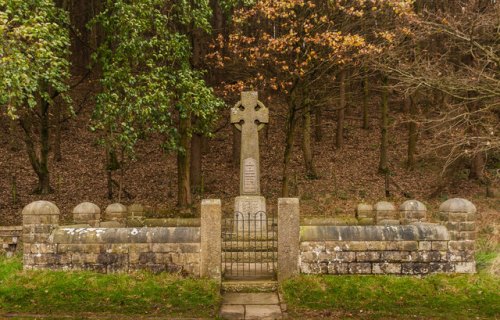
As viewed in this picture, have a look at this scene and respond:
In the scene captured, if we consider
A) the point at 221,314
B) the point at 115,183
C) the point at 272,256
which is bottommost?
the point at 221,314

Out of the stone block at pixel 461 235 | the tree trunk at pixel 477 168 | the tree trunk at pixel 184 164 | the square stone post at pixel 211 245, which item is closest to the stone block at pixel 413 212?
the stone block at pixel 461 235

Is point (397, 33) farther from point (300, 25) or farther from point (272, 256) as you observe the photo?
point (272, 256)

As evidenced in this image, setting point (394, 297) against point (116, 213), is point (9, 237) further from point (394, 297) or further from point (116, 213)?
point (394, 297)

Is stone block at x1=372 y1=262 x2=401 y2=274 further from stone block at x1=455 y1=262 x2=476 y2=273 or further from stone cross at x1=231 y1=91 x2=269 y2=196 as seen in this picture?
stone cross at x1=231 y1=91 x2=269 y2=196

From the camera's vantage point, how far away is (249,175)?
44.9ft

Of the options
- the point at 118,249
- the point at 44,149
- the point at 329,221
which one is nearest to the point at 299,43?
the point at 329,221

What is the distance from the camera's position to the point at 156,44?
48.3ft

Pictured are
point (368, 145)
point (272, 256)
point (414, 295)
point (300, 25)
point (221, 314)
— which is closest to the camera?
point (221, 314)

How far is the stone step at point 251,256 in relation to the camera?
10586mm

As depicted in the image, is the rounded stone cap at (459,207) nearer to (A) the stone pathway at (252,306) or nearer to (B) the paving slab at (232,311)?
(A) the stone pathway at (252,306)

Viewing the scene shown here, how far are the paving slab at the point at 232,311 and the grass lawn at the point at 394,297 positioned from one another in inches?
33.6

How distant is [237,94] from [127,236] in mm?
12717

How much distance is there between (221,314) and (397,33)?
A: 13567mm

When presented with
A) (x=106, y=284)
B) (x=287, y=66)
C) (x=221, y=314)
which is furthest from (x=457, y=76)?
(x=106, y=284)
